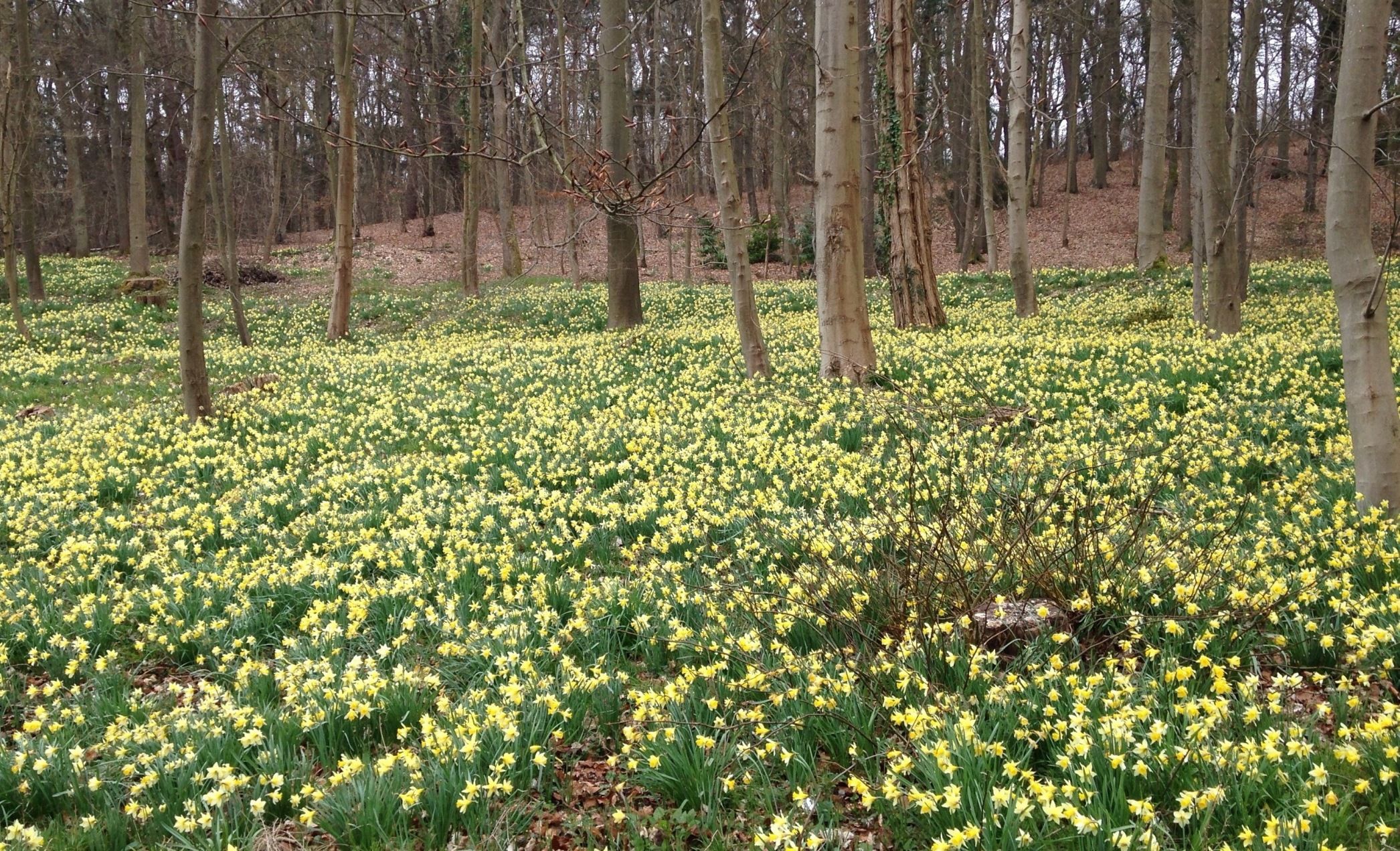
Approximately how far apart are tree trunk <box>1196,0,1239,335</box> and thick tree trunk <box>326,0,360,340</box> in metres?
13.9

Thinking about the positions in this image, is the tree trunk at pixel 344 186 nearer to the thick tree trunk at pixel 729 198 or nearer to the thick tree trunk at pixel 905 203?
the thick tree trunk at pixel 729 198

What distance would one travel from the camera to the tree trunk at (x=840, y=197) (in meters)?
8.31

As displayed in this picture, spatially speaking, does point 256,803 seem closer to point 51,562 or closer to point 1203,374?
point 51,562

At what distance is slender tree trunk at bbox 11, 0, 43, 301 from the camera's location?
16.9m

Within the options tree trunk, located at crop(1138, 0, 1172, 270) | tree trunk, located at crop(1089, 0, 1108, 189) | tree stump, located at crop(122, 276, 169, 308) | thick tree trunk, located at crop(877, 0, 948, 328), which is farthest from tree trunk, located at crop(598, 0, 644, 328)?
tree trunk, located at crop(1089, 0, 1108, 189)

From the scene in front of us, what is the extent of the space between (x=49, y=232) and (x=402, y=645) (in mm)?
43191

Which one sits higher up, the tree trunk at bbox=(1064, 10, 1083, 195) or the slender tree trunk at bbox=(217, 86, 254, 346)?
the tree trunk at bbox=(1064, 10, 1083, 195)

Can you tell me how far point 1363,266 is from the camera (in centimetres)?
425

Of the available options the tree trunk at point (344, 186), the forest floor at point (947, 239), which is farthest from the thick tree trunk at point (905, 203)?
the forest floor at point (947, 239)

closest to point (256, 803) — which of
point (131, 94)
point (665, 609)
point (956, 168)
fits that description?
point (665, 609)

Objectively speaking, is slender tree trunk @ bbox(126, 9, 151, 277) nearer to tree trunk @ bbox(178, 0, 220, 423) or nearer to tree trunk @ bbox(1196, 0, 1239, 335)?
tree trunk @ bbox(178, 0, 220, 423)

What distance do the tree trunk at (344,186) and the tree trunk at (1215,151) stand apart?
13.8m

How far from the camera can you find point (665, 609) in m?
4.11

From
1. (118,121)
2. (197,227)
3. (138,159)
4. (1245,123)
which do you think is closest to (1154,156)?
(1245,123)
